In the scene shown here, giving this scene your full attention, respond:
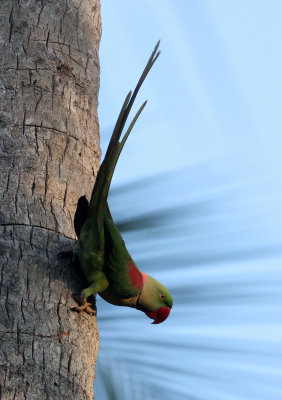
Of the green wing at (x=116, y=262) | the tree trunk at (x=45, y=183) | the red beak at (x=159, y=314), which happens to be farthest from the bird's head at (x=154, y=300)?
the tree trunk at (x=45, y=183)

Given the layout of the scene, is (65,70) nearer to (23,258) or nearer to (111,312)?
(23,258)

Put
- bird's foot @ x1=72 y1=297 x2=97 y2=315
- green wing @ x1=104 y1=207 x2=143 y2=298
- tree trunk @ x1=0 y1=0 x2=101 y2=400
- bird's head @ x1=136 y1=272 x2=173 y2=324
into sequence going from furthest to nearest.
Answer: bird's head @ x1=136 y1=272 x2=173 y2=324 → green wing @ x1=104 y1=207 x2=143 y2=298 → bird's foot @ x1=72 y1=297 x2=97 y2=315 → tree trunk @ x1=0 y1=0 x2=101 y2=400

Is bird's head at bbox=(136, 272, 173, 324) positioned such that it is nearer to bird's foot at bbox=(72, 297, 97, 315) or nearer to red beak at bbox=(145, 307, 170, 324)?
red beak at bbox=(145, 307, 170, 324)

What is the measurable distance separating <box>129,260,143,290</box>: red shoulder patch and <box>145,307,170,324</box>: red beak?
145mm

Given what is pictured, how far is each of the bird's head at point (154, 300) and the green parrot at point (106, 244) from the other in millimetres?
57

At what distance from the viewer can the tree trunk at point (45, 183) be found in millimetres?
1081

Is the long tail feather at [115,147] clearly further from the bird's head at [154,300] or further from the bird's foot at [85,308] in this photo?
the bird's head at [154,300]

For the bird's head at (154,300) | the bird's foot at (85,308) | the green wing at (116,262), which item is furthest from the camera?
the bird's head at (154,300)

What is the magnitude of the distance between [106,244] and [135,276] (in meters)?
0.12

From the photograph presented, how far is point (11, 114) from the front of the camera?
1334 mm

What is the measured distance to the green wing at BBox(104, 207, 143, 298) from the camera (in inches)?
51.9

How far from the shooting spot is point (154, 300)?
5.01 feet

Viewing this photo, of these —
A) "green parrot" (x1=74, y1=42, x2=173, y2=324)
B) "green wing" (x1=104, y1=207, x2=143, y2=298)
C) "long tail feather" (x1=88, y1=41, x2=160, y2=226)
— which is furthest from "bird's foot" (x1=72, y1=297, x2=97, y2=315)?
"long tail feather" (x1=88, y1=41, x2=160, y2=226)

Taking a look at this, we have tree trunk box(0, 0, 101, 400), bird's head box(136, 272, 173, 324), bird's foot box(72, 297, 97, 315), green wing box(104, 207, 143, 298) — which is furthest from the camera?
bird's head box(136, 272, 173, 324)
